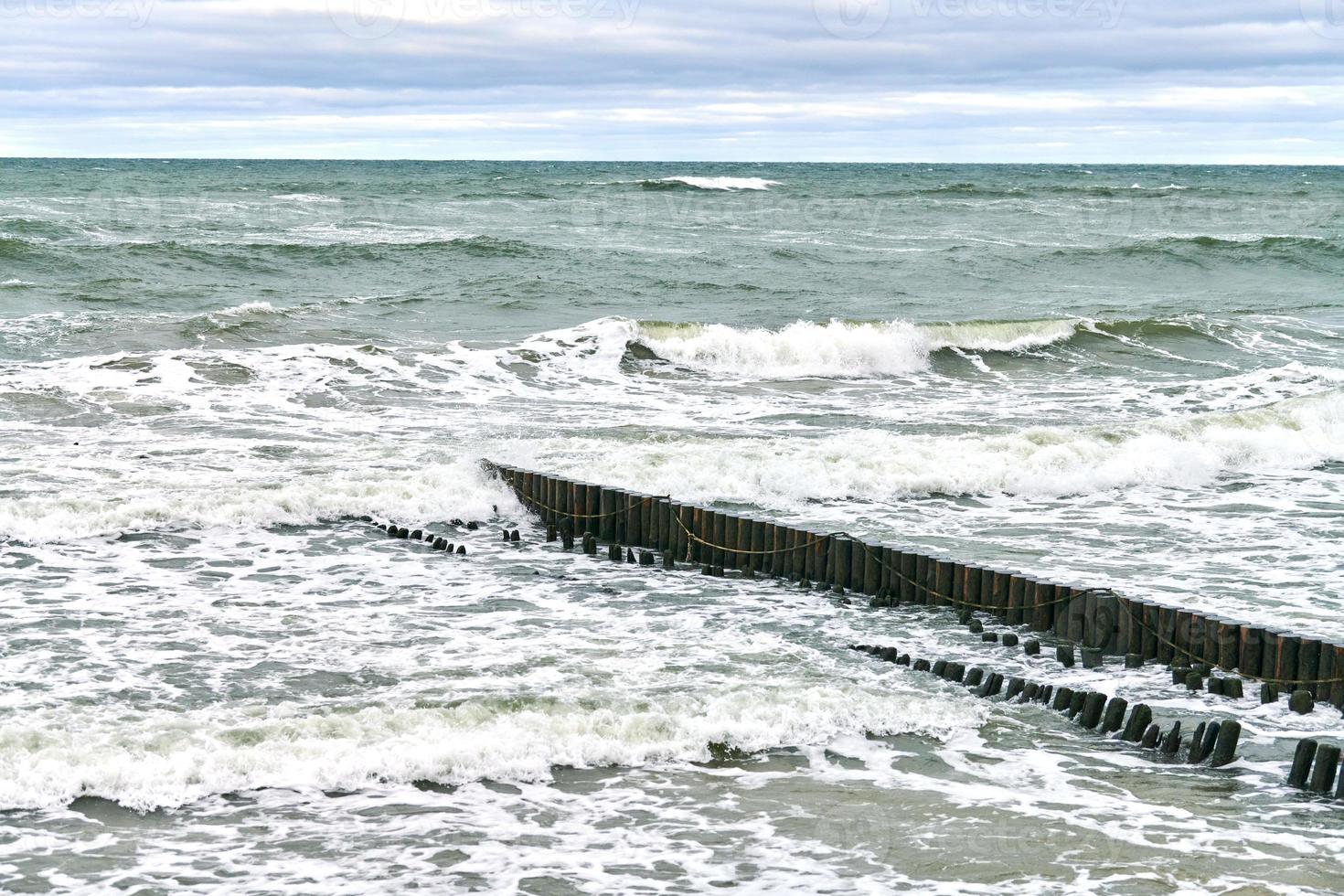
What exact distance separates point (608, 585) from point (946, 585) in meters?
2.94

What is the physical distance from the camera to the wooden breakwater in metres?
9.69

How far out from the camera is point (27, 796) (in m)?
7.63

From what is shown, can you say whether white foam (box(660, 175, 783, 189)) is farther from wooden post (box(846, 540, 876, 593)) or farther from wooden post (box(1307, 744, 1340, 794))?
wooden post (box(1307, 744, 1340, 794))

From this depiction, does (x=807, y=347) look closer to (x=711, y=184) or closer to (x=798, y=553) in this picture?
A: (x=798, y=553)

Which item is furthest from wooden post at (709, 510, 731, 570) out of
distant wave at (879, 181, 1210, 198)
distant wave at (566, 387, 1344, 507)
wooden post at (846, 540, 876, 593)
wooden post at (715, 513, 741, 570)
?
distant wave at (879, 181, 1210, 198)

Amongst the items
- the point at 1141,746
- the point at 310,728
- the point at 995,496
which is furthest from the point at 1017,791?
the point at 995,496

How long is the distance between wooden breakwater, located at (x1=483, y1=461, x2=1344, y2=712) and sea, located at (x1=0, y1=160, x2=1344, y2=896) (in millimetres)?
230

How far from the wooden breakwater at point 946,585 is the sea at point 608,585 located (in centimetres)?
23

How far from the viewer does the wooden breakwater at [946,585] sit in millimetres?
9688

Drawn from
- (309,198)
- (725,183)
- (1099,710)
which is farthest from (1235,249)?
(725,183)

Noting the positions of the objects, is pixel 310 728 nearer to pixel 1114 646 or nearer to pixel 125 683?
pixel 125 683

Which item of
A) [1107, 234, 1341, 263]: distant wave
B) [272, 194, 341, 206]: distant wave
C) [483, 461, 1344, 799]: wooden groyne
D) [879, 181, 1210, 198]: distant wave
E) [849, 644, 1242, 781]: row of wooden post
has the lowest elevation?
[849, 644, 1242, 781]: row of wooden post

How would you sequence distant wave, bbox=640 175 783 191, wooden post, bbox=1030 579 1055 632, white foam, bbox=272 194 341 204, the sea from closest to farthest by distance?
1. the sea
2. wooden post, bbox=1030 579 1055 632
3. white foam, bbox=272 194 341 204
4. distant wave, bbox=640 175 783 191

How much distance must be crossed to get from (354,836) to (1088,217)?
6169cm
